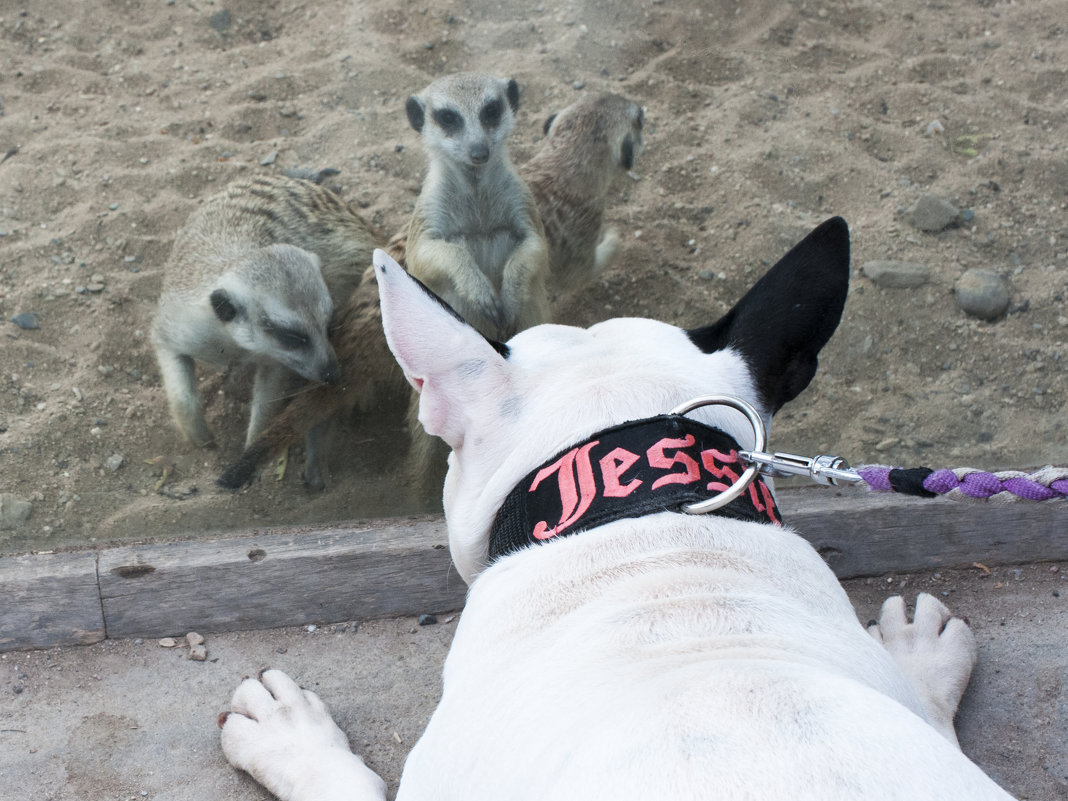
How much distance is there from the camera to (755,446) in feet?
4.39

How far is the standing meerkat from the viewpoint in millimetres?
3127

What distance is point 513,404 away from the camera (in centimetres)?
140

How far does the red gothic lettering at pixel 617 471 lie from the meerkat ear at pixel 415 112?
2278 mm

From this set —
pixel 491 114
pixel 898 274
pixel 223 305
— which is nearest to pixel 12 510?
pixel 223 305

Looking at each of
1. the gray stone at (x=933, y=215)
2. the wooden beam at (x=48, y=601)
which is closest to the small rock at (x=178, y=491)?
the wooden beam at (x=48, y=601)

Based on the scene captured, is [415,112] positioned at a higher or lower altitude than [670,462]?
lower

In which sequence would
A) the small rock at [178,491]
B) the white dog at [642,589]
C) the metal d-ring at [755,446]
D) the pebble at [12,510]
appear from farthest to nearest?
the small rock at [178,491] → the pebble at [12,510] → the metal d-ring at [755,446] → the white dog at [642,589]

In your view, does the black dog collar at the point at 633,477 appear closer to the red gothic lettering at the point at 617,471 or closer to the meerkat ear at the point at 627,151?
the red gothic lettering at the point at 617,471

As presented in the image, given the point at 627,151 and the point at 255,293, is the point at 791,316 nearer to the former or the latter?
the point at 255,293

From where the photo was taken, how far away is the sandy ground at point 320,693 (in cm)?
197

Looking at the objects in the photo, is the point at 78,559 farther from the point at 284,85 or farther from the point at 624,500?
the point at 284,85

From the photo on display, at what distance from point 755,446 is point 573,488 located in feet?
0.88

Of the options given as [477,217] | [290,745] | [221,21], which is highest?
[221,21]

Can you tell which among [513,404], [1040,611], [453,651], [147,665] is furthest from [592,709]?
[1040,611]
